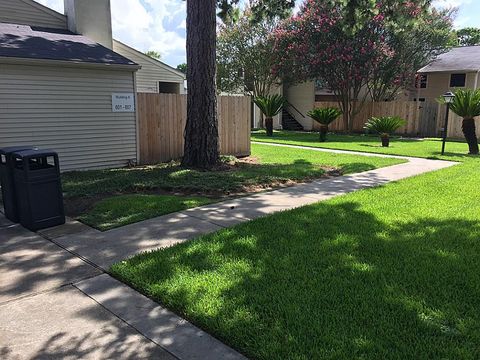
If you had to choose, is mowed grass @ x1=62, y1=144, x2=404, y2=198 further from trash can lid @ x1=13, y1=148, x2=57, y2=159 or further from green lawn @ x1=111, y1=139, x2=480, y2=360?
green lawn @ x1=111, y1=139, x2=480, y2=360

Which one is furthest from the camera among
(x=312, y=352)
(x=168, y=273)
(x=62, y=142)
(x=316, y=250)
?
(x=62, y=142)

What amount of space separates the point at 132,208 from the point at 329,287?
11.9 ft

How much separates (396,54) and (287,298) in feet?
71.4

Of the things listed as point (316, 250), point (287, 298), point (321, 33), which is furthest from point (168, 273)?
point (321, 33)

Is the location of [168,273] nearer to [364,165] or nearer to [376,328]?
[376,328]

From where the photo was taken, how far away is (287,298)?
3.40 m

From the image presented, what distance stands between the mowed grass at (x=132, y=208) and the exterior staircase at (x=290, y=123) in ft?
71.2

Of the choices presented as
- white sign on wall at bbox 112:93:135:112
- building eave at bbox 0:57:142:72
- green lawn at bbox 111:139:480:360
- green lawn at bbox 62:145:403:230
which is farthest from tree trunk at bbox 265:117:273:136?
green lawn at bbox 111:139:480:360

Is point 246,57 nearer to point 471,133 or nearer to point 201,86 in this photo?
point 471,133

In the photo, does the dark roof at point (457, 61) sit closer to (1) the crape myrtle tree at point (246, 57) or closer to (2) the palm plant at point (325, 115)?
(1) the crape myrtle tree at point (246, 57)

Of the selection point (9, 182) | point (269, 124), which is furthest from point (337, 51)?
point (9, 182)

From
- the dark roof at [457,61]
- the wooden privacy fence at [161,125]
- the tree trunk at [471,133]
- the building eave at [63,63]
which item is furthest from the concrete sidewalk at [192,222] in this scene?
the dark roof at [457,61]

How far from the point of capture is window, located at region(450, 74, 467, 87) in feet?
81.6

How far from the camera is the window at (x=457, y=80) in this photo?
979 inches
